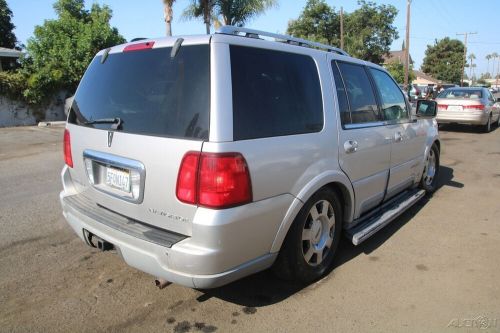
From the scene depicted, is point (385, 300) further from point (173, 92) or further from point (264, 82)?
point (173, 92)

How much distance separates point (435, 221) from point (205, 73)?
146 inches

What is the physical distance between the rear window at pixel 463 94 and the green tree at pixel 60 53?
13.8m

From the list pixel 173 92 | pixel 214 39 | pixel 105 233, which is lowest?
pixel 105 233

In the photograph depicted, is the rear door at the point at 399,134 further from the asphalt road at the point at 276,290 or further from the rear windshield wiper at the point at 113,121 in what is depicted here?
the rear windshield wiper at the point at 113,121

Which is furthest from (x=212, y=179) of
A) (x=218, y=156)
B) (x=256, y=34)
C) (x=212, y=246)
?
(x=256, y=34)

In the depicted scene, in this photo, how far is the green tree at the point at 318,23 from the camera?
3922 cm

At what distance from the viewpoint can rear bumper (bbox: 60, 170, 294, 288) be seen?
2393 millimetres

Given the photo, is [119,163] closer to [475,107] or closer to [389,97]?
[389,97]

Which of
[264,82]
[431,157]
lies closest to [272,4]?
[431,157]

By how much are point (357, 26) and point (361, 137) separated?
42059mm

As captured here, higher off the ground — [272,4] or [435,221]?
[272,4]

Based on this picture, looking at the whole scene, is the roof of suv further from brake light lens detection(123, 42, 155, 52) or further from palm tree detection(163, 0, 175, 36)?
palm tree detection(163, 0, 175, 36)

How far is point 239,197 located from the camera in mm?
2457

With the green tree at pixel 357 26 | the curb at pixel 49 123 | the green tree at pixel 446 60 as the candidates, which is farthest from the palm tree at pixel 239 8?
the green tree at pixel 446 60
